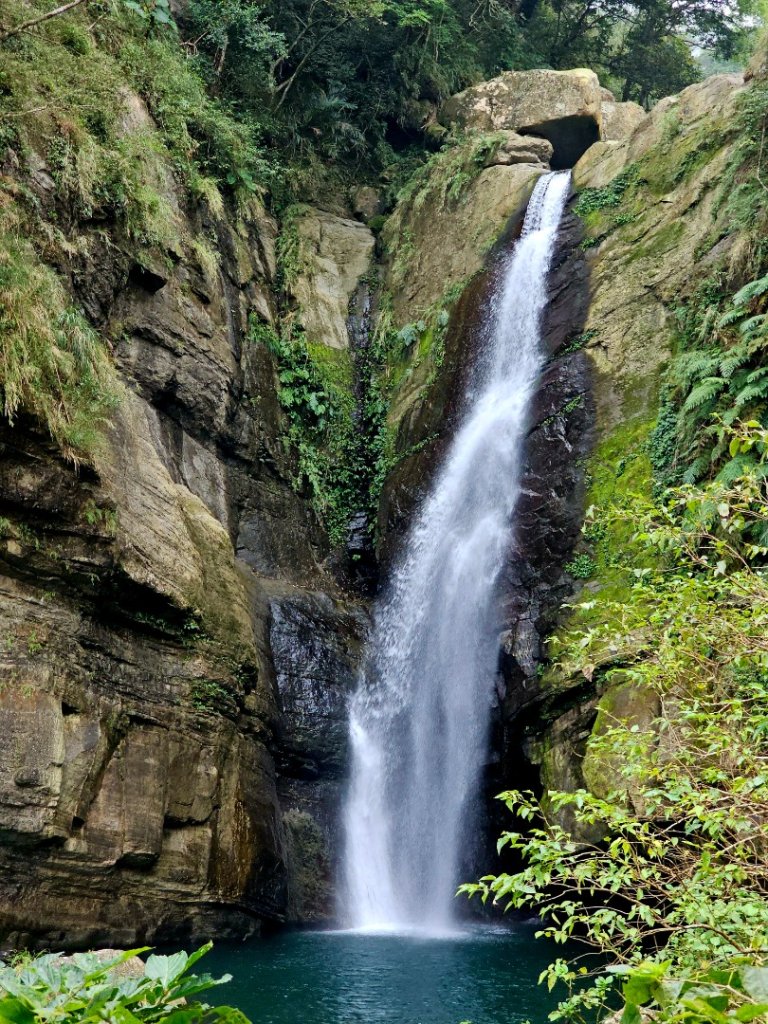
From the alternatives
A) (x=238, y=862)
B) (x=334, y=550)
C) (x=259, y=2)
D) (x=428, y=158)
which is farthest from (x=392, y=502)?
(x=259, y=2)

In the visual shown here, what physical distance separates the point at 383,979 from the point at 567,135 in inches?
822

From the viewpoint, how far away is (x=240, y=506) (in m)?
14.9

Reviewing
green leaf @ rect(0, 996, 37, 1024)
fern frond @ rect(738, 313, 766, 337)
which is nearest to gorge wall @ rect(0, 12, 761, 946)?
fern frond @ rect(738, 313, 766, 337)

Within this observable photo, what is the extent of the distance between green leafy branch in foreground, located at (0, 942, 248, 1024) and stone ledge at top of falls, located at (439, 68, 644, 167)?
2340 cm

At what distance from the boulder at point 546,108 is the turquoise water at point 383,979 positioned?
64.5 feet

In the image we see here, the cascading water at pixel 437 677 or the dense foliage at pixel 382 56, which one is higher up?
the dense foliage at pixel 382 56

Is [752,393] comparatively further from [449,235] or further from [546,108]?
[546,108]

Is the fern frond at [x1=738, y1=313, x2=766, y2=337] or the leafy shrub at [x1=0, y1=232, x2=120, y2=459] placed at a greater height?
the fern frond at [x1=738, y1=313, x2=766, y2=337]

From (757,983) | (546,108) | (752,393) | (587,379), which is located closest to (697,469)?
(752,393)

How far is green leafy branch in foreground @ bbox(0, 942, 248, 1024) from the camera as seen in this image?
5.36ft

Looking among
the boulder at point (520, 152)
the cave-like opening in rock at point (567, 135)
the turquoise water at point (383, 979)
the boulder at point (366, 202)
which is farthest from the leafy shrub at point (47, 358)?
the cave-like opening in rock at point (567, 135)

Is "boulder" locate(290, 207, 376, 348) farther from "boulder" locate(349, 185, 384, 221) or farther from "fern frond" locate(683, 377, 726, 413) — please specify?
"fern frond" locate(683, 377, 726, 413)

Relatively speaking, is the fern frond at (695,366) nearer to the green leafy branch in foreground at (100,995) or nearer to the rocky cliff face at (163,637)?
the rocky cliff face at (163,637)

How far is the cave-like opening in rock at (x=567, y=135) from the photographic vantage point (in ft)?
71.1
